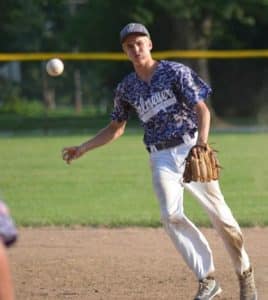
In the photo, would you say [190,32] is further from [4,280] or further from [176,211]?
[4,280]

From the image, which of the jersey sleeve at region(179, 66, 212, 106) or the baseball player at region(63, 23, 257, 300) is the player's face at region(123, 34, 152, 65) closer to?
the baseball player at region(63, 23, 257, 300)

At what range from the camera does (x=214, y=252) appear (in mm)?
8195

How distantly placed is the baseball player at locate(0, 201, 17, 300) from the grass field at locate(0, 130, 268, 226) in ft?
20.6

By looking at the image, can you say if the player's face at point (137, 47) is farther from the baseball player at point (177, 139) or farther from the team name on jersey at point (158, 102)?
the team name on jersey at point (158, 102)

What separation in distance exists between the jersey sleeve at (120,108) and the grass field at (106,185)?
11.7 feet

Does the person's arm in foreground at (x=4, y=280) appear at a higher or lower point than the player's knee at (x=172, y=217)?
higher

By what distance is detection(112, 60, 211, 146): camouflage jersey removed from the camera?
19.6 ft

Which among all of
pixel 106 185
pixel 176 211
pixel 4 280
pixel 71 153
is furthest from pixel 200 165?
pixel 106 185

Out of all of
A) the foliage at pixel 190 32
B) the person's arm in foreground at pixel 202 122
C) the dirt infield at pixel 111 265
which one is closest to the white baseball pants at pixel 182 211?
the person's arm in foreground at pixel 202 122

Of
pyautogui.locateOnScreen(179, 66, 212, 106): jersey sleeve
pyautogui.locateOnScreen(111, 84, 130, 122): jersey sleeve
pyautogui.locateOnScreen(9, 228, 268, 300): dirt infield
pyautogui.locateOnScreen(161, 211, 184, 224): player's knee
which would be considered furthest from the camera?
pyautogui.locateOnScreen(9, 228, 268, 300): dirt infield

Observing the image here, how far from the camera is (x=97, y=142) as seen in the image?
647 centimetres

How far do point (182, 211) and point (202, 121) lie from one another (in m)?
0.56

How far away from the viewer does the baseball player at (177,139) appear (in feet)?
19.6

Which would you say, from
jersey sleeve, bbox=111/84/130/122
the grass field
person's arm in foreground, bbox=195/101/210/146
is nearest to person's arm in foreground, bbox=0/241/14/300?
person's arm in foreground, bbox=195/101/210/146
